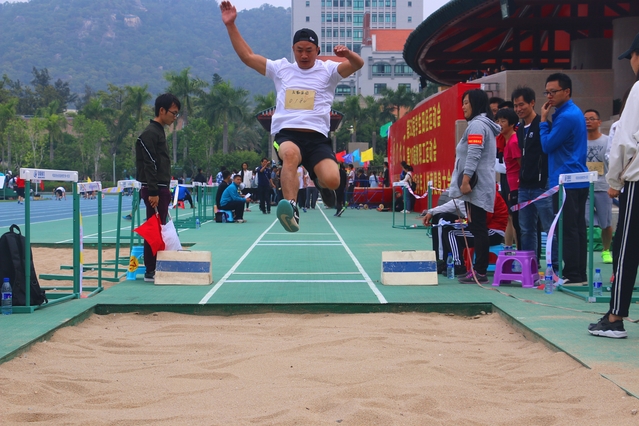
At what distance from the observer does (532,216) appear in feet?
25.6

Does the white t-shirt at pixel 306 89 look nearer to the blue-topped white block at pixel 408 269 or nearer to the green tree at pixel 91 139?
the blue-topped white block at pixel 408 269

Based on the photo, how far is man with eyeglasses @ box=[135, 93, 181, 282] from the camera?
24.2 ft

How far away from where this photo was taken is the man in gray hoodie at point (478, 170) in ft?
24.1

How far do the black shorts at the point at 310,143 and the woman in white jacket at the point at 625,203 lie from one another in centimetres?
262

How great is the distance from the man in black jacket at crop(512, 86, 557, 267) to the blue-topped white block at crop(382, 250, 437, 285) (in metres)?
1.10

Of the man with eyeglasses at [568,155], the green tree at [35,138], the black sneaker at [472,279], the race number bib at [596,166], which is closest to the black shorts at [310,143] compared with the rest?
the black sneaker at [472,279]

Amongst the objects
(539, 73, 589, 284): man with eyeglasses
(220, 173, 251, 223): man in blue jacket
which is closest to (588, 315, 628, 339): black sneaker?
(539, 73, 589, 284): man with eyeglasses

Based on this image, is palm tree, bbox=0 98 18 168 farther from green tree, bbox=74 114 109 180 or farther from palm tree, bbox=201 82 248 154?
palm tree, bbox=201 82 248 154

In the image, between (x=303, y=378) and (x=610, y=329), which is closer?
(x=303, y=378)

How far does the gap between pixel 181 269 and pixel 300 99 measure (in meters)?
2.22

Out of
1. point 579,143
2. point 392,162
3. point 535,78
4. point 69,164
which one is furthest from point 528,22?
point 69,164

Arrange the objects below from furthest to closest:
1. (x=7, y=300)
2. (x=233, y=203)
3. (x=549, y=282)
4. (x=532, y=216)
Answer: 1. (x=233, y=203)
2. (x=532, y=216)
3. (x=549, y=282)
4. (x=7, y=300)

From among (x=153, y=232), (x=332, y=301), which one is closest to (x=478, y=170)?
(x=332, y=301)

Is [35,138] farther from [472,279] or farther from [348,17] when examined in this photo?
[348,17]
